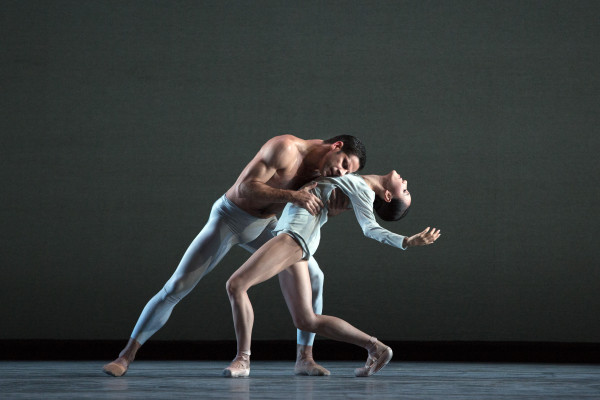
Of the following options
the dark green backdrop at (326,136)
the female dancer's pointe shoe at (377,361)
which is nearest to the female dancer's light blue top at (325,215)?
the female dancer's pointe shoe at (377,361)

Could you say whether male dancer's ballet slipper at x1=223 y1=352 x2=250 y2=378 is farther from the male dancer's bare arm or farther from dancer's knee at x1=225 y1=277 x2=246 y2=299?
the male dancer's bare arm

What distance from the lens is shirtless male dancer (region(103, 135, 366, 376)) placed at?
3426 mm

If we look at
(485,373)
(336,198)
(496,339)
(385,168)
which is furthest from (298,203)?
(496,339)

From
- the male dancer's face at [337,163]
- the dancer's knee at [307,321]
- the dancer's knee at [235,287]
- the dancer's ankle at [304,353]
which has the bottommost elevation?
the dancer's ankle at [304,353]

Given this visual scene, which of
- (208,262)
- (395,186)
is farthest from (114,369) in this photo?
(395,186)

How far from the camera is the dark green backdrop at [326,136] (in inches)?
215

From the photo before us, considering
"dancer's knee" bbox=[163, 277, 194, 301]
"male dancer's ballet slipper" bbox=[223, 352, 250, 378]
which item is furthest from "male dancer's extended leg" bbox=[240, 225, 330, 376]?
"dancer's knee" bbox=[163, 277, 194, 301]

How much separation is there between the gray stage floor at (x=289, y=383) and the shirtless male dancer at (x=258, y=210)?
0.62ft

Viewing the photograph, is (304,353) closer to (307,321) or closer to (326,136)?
(307,321)

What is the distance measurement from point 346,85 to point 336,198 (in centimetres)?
222

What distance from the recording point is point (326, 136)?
5.50 m

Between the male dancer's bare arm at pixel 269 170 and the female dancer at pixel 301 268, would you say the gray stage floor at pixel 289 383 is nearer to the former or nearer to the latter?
the female dancer at pixel 301 268

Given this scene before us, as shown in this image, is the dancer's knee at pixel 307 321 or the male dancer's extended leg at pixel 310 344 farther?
the male dancer's extended leg at pixel 310 344

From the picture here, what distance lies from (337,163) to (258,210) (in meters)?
0.41
